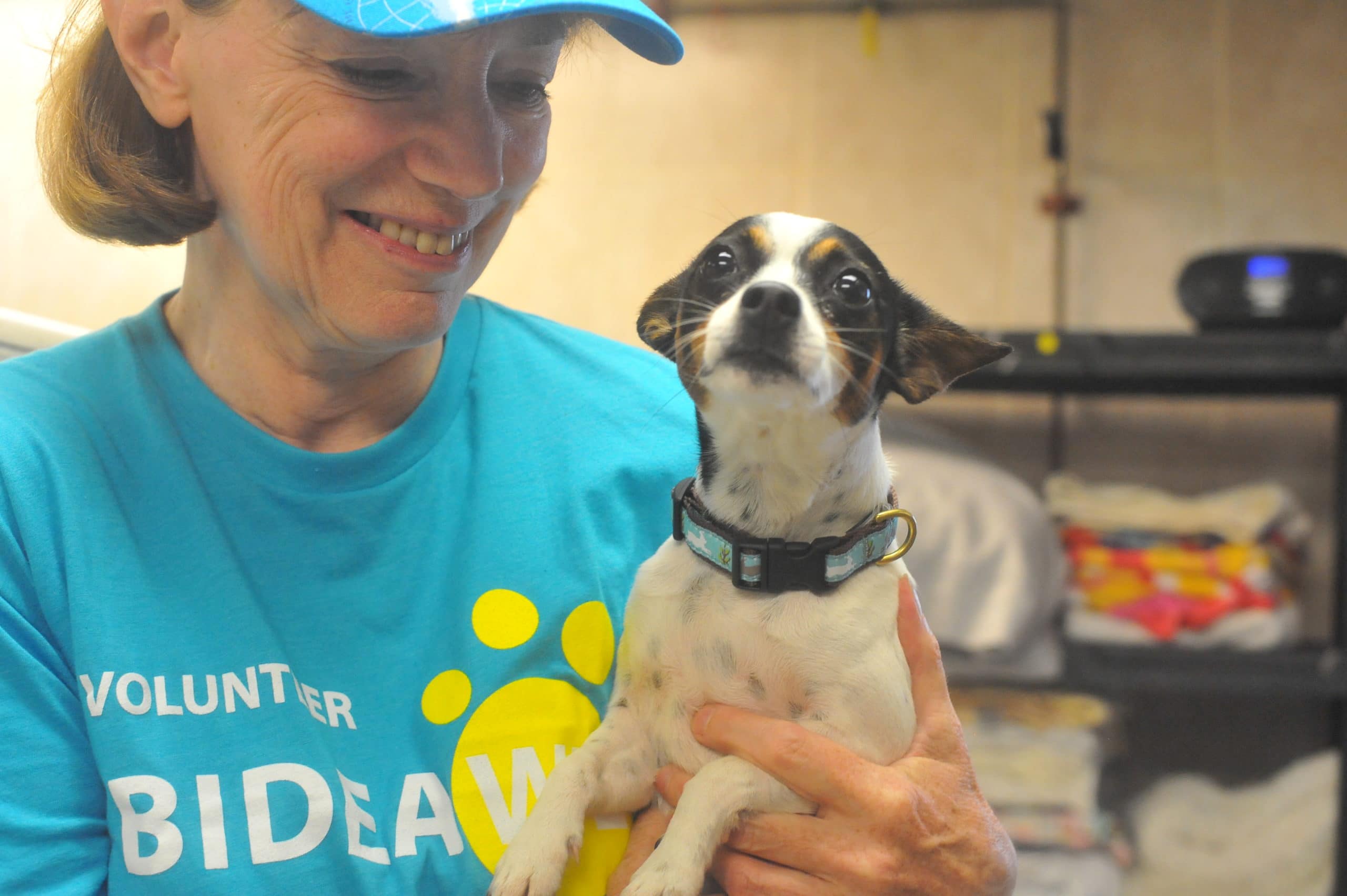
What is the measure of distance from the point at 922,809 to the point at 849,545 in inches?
9.8

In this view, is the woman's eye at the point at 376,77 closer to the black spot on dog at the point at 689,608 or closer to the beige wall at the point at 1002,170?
the black spot on dog at the point at 689,608

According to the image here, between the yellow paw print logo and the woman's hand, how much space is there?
50 mm

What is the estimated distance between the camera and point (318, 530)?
1.02 metres

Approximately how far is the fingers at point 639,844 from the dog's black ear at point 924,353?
493 mm

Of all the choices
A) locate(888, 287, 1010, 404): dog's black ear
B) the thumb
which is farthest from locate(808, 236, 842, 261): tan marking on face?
the thumb

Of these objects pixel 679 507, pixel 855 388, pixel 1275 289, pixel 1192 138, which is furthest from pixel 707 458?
pixel 1192 138

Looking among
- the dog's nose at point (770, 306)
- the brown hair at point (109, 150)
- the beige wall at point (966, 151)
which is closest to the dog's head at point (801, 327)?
→ the dog's nose at point (770, 306)

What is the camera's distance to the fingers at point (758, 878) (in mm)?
975

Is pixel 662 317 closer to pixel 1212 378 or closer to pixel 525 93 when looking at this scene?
pixel 525 93

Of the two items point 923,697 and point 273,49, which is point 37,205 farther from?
point 923,697

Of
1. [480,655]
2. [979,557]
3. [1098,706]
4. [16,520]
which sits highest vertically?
[16,520]

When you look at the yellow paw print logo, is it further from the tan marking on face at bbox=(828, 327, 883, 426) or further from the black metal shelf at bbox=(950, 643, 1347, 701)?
the black metal shelf at bbox=(950, 643, 1347, 701)

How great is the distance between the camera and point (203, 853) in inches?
33.6

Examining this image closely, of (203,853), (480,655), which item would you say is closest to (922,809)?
(480,655)
